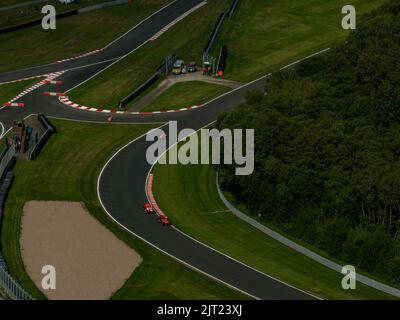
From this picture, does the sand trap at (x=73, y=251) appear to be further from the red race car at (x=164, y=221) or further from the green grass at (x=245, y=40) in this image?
the green grass at (x=245, y=40)

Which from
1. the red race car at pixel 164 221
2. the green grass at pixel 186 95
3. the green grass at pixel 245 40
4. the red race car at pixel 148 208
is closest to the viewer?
the red race car at pixel 164 221

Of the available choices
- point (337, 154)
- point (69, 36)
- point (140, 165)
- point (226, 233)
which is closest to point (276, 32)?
point (69, 36)

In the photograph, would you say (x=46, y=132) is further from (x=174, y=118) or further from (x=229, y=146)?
(x=229, y=146)

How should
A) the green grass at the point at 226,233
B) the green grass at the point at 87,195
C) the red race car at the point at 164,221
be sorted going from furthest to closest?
the red race car at the point at 164,221 < the green grass at the point at 226,233 < the green grass at the point at 87,195

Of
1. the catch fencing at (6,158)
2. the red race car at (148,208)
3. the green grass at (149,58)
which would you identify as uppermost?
the green grass at (149,58)

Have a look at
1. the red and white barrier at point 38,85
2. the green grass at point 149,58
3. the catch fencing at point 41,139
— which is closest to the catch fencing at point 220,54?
the green grass at point 149,58

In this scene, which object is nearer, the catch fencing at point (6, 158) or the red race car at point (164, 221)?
the red race car at point (164, 221)
